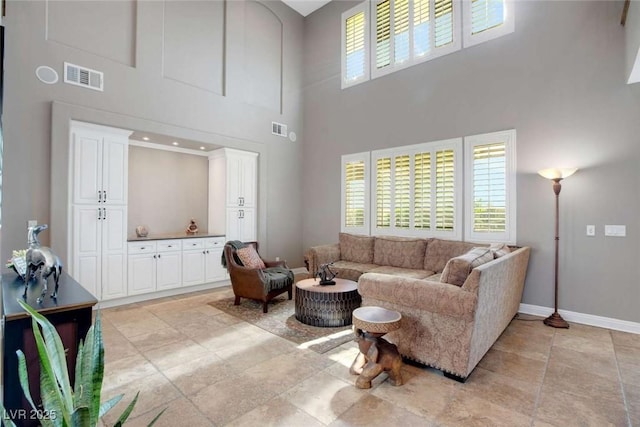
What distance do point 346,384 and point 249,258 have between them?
8.43ft

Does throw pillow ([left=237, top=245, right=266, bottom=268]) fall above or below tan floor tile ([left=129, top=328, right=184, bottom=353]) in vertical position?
above

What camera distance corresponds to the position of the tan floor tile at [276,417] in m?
1.99

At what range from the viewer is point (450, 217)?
486cm

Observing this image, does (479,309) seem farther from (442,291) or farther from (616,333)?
(616,333)

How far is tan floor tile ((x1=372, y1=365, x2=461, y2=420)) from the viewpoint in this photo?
216cm

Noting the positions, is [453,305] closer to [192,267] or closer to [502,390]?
[502,390]

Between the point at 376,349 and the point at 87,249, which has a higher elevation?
the point at 87,249

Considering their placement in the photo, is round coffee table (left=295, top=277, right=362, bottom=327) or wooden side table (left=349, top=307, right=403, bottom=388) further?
round coffee table (left=295, top=277, right=362, bottom=327)

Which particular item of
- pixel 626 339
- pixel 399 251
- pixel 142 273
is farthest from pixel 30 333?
pixel 626 339

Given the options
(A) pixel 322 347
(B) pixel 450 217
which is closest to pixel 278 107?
(B) pixel 450 217

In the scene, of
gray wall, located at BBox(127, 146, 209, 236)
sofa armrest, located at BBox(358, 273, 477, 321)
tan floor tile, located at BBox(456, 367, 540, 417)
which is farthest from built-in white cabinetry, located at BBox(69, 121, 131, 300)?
tan floor tile, located at BBox(456, 367, 540, 417)

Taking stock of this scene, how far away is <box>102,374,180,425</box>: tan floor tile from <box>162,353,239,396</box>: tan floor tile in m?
0.07

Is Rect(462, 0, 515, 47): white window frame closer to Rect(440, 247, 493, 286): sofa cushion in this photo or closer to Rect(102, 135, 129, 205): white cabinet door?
Rect(440, 247, 493, 286): sofa cushion

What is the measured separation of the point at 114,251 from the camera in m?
4.47
